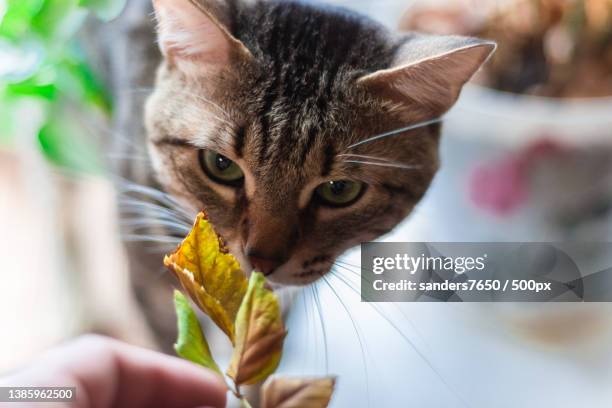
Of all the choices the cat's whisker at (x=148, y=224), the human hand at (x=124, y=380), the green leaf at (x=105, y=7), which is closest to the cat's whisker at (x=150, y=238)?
the cat's whisker at (x=148, y=224)

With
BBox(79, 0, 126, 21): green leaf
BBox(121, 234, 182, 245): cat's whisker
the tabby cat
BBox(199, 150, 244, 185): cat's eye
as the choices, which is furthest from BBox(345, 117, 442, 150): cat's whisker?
BBox(79, 0, 126, 21): green leaf

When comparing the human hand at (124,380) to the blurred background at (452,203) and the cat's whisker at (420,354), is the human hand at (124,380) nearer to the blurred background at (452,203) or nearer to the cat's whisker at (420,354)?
the blurred background at (452,203)

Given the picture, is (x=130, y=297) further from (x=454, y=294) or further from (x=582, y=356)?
(x=582, y=356)

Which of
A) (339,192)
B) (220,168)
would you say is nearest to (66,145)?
(220,168)

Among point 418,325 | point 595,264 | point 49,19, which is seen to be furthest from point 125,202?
point 595,264

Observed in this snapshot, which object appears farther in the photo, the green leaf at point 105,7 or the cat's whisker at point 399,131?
the green leaf at point 105,7

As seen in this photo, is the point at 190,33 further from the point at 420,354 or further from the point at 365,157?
the point at 420,354
